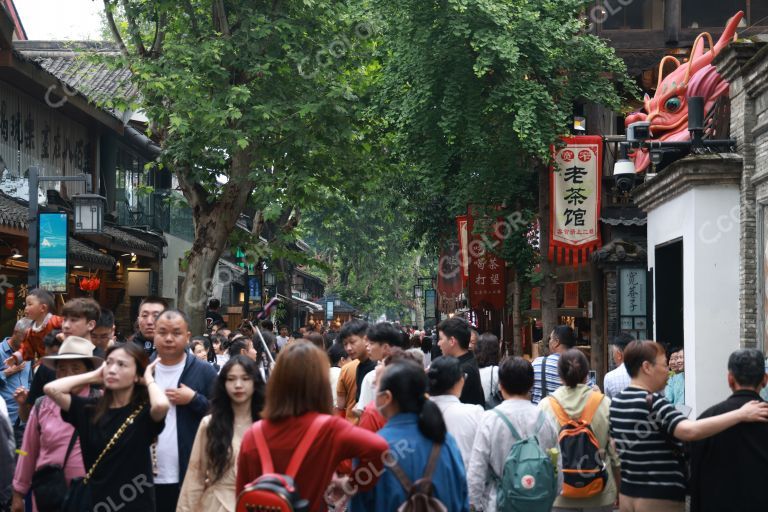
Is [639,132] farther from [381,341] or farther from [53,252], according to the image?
[53,252]

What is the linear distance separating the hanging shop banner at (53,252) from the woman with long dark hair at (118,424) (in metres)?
8.50

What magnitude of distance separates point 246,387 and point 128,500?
3.17 ft

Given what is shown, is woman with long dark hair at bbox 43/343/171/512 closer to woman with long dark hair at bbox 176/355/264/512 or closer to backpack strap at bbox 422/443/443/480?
woman with long dark hair at bbox 176/355/264/512

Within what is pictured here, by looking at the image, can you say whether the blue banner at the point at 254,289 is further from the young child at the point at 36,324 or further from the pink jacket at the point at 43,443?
the pink jacket at the point at 43,443

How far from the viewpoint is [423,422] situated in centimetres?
549

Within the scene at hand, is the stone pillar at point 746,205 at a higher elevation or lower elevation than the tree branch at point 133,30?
lower

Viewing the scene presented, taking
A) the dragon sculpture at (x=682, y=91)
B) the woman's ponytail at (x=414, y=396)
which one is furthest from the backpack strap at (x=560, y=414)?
the dragon sculpture at (x=682, y=91)

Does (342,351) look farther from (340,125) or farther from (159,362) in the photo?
(340,125)

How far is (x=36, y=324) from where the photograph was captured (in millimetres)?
10000

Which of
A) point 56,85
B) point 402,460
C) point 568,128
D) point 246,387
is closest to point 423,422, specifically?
point 402,460

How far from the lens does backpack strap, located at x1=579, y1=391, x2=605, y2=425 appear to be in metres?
7.80

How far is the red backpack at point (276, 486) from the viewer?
15.6 feet

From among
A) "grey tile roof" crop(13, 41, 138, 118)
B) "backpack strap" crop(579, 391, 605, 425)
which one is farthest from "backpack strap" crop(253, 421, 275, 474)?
"grey tile roof" crop(13, 41, 138, 118)

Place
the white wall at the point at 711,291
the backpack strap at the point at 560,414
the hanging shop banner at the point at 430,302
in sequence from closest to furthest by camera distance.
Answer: the backpack strap at the point at 560,414 < the white wall at the point at 711,291 < the hanging shop banner at the point at 430,302
